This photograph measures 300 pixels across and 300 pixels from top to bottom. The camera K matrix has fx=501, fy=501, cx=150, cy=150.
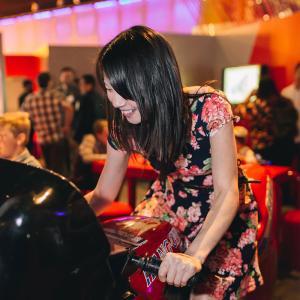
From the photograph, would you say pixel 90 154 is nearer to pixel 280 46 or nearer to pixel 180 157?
pixel 280 46

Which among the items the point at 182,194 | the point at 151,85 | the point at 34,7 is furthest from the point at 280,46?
the point at 34,7

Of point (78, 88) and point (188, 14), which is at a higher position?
point (188, 14)

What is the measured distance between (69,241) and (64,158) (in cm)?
584

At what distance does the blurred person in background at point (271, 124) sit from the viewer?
5.70 metres

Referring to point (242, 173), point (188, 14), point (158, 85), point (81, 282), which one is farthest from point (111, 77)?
point (188, 14)

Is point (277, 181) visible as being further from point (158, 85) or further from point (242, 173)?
point (158, 85)

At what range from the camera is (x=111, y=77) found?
1.30 m

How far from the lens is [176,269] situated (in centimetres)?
111

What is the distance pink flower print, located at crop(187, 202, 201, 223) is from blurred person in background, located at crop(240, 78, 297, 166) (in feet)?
13.7

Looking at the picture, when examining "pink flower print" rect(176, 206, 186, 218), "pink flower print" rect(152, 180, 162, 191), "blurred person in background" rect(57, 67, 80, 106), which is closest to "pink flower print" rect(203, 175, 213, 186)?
"pink flower print" rect(176, 206, 186, 218)

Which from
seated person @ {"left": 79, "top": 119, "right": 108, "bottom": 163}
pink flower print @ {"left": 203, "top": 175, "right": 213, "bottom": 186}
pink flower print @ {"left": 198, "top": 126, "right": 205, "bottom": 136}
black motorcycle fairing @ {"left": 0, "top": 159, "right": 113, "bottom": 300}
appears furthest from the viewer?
seated person @ {"left": 79, "top": 119, "right": 108, "bottom": 163}

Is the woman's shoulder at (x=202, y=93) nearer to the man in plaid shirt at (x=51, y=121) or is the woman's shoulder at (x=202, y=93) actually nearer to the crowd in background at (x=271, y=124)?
the crowd in background at (x=271, y=124)

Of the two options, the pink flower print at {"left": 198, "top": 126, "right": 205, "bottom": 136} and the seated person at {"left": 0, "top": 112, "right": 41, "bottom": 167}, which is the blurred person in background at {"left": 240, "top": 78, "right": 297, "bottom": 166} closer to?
the seated person at {"left": 0, "top": 112, "right": 41, "bottom": 167}

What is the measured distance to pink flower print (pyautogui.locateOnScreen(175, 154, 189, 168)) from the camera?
1.64 metres
